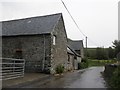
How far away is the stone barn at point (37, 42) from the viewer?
80.0 feet

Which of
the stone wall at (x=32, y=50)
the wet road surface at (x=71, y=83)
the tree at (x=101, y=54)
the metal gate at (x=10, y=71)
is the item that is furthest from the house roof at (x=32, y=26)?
the tree at (x=101, y=54)

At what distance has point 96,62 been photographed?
7469 centimetres

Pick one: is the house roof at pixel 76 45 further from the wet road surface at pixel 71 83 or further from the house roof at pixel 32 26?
the wet road surface at pixel 71 83

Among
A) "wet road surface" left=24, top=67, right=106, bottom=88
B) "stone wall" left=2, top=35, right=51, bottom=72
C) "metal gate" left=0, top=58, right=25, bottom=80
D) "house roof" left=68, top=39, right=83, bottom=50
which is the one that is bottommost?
"wet road surface" left=24, top=67, right=106, bottom=88

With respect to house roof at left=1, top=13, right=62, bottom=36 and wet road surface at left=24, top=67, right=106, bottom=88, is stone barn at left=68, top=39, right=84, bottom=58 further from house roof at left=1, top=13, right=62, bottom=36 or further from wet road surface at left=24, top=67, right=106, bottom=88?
wet road surface at left=24, top=67, right=106, bottom=88

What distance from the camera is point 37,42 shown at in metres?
24.9

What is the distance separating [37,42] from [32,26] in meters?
3.00

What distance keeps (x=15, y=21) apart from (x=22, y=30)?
14.1 feet

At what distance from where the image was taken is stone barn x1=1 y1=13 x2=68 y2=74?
24.4m

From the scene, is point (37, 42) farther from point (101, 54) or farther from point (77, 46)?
point (101, 54)

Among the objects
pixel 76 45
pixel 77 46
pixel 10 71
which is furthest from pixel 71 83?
pixel 76 45

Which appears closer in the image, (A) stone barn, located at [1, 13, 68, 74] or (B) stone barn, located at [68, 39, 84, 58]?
(A) stone barn, located at [1, 13, 68, 74]

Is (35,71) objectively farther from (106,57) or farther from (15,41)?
(106,57)

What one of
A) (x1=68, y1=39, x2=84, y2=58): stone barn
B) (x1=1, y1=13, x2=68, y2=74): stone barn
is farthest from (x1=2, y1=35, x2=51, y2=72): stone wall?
(x1=68, y1=39, x2=84, y2=58): stone barn
